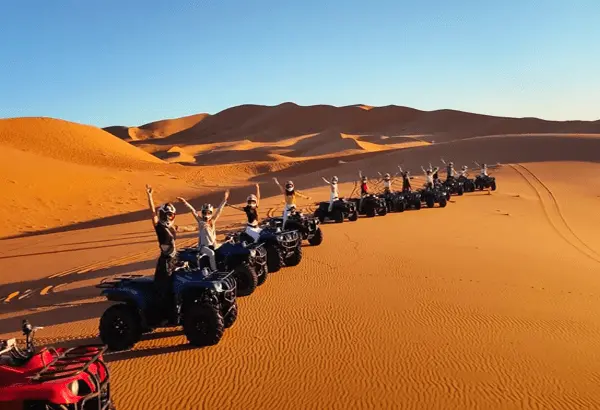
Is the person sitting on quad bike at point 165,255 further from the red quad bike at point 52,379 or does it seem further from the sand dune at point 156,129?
the sand dune at point 156,129

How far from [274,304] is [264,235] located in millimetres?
2227

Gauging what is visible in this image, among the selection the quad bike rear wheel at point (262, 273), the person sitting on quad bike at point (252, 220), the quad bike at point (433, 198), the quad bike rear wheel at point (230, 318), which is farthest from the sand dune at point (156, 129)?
the quad bike rear wheel at point (230, 318)

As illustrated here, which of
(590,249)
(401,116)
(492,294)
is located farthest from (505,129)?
(492,294)

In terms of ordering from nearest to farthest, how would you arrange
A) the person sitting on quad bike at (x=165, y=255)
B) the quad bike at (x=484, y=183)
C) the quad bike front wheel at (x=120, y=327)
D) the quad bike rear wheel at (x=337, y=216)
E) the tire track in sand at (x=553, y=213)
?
the person sitting on quad bike at (x=165, y=255) < the quad bike front wheel at (x=120, y=327) < the tire track in sand at (x=553, y=213) < the quad bike rear wheel at (x=337, y=216) < the quad bike at (x=484, y=183)

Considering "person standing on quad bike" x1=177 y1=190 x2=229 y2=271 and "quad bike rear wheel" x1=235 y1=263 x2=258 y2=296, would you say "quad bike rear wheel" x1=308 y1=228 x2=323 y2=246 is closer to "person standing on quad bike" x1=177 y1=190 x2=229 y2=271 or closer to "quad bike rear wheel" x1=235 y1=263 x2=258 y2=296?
"quad bike rear wheel" x1=235 y1=263 x2=258 y2=296

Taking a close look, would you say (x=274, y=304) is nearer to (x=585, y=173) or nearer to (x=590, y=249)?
(x=590, y=249)

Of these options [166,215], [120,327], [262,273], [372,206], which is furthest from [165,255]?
[372,206]

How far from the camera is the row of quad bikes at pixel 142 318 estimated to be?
4.41 m

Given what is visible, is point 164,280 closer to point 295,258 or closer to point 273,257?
point 273,257

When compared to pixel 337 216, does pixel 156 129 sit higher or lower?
higher

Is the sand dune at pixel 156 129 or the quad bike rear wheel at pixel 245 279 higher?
the sand dune at pixel 156 129

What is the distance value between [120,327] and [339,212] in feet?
41.3

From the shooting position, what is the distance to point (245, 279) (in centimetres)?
977

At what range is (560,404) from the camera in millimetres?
5664
